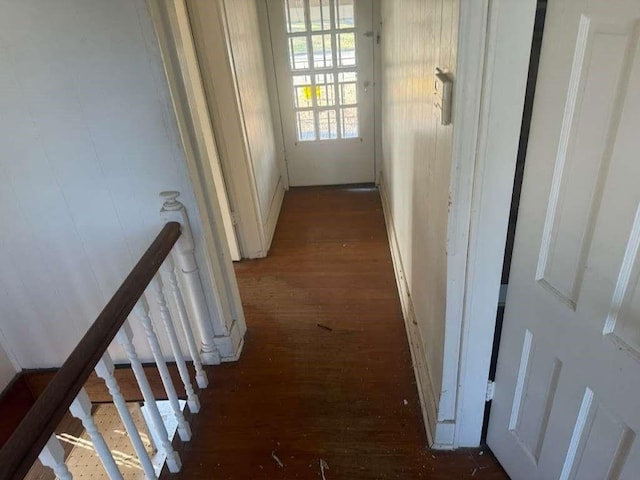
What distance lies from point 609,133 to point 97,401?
2.26 meters

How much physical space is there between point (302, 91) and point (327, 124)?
0.35 m

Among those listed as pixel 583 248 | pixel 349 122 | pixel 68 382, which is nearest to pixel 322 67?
pixel 349 122

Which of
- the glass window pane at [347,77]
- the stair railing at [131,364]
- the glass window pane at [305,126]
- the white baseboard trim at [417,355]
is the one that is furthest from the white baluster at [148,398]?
the glass window pane at [347,77]

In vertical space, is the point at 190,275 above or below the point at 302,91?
below

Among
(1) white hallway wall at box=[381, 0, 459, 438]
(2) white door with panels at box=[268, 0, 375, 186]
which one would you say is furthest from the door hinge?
(2) white door with panels at box=[268, 0, 375, 186]

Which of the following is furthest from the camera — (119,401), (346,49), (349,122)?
(349,122)

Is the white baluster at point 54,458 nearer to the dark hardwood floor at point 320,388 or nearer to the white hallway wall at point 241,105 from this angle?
the dark hardwood floor at point 320,388

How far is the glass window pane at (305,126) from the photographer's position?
3.78 m

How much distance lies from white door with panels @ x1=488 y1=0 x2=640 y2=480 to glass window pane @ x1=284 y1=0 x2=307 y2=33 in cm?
282

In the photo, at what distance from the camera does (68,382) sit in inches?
40.4

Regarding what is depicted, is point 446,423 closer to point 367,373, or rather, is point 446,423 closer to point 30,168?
point 367,373

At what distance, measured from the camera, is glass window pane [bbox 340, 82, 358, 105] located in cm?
363

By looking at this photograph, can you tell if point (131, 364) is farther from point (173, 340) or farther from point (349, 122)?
point (349, 122)

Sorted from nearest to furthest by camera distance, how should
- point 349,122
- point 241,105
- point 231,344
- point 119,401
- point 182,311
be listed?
1. point 119,401
2. point 182,311
3. point 231,344
4. point 241,105
5. point 349,122
